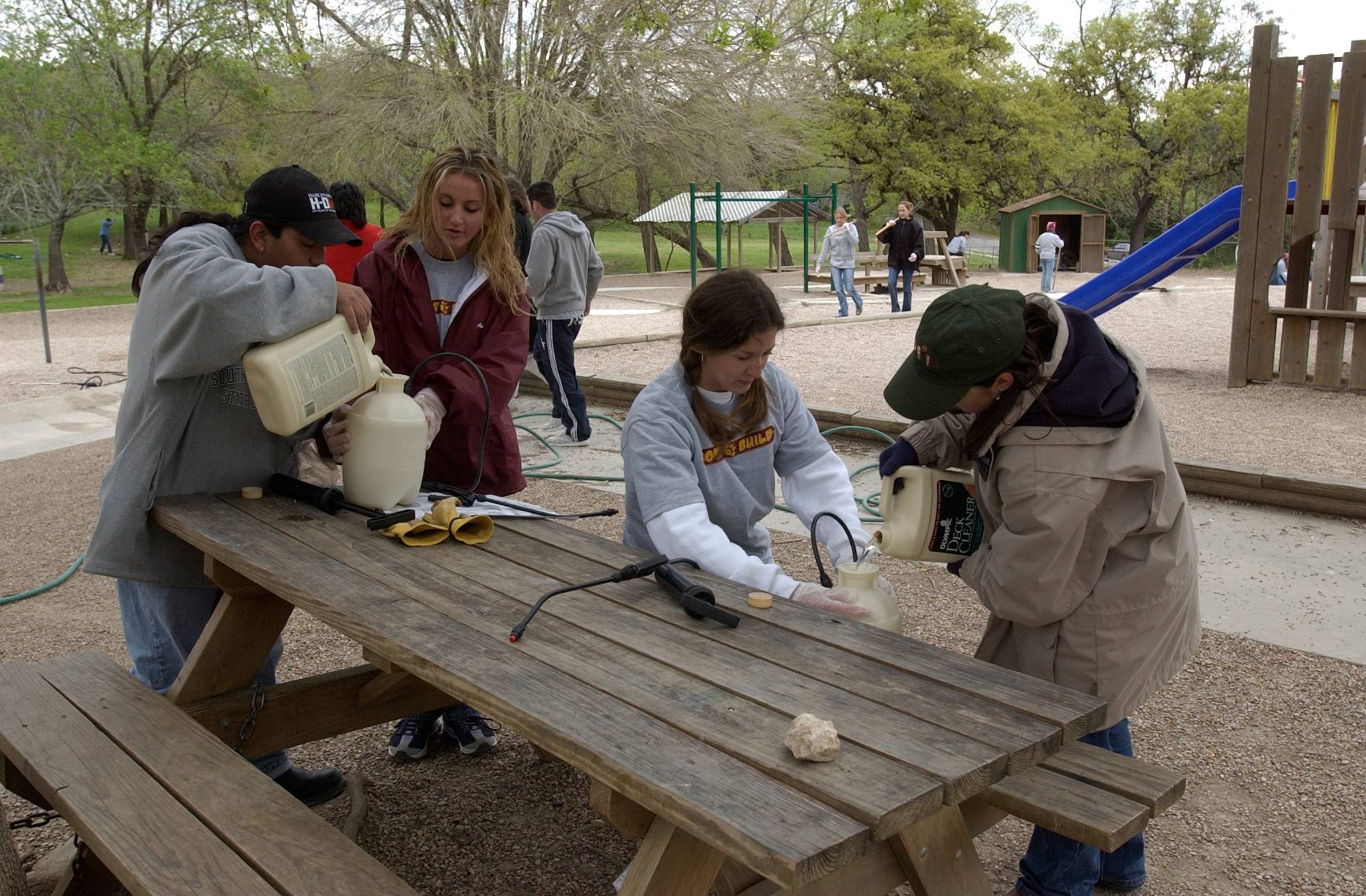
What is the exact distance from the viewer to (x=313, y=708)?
2871 millimetres

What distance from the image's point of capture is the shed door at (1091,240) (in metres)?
28.6

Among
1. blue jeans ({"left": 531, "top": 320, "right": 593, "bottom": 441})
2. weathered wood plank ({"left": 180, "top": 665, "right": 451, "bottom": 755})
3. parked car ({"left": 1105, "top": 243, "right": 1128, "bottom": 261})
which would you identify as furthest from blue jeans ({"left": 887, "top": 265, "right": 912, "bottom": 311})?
parked car ({"left": 1105, "top": 243, "right": 1128, "bottom": 261})

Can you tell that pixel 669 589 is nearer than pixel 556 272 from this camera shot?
Yes

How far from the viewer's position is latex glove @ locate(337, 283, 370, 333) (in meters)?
2.56

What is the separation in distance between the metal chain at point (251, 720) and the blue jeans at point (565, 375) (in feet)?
15.1

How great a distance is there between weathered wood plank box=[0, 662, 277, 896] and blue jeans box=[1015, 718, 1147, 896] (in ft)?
4.86

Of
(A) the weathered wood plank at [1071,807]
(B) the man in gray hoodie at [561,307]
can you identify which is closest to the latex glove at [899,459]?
(A) the weathered wood plank at [1071,807]

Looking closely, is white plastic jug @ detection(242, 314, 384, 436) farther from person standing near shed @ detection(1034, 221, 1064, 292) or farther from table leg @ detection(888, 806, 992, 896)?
person standing near shed @ detection(1034, 221, 1064, 292)

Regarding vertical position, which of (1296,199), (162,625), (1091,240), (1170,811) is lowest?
(1170,811)

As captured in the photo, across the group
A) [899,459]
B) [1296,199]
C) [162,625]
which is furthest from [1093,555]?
[1296,199]

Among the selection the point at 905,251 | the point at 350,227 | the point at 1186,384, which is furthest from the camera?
the point at 905,251

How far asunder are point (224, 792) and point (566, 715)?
2.93ft

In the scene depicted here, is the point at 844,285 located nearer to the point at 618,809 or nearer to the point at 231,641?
the point at 231,641

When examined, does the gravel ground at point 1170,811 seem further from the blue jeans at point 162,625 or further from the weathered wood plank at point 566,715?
the weathered wood plank at point 566,715
